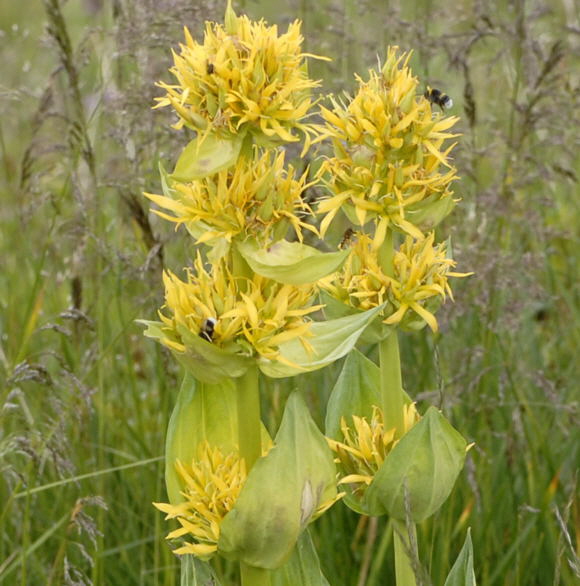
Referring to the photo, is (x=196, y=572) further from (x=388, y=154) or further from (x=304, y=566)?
(x=388, y=154)

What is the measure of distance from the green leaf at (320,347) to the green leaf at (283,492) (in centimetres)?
8

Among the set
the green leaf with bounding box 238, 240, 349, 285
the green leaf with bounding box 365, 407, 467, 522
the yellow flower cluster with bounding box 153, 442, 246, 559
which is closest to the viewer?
the green leaf with bounding box 238, 240, 349, 285

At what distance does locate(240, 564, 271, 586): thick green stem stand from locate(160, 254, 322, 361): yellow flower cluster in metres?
0.40

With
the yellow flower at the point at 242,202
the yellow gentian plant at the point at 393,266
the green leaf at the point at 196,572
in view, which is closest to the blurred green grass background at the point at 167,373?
the green leaf at the point at 196,572

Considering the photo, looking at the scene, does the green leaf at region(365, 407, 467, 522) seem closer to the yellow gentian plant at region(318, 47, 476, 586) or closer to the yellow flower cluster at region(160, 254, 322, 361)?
the yellow gentian plant at region(318, 47, 476, 586)

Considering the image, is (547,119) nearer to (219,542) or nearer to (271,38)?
(271,38)

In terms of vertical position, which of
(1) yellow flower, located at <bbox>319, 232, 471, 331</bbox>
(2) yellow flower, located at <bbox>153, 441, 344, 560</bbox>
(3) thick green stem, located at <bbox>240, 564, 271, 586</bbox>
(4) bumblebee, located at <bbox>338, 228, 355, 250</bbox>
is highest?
(4) bumblebee, located at <bbox>338, 228, 355, 250</bbox>

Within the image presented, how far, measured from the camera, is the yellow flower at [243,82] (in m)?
1.50

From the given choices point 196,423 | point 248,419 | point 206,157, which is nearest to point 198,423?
point 196,423

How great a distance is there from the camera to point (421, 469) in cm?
171

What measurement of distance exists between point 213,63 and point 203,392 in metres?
0.62

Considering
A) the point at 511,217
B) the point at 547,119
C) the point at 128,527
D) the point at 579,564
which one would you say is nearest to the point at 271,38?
the point at 579,564

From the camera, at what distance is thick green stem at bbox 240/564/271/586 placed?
5.41ft

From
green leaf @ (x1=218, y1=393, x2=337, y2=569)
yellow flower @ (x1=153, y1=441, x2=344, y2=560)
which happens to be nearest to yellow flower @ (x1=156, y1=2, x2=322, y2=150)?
green leaf @ (x1=218, y1=393, x2=337, y2=569)
